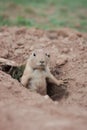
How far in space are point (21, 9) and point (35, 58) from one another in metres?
9.21

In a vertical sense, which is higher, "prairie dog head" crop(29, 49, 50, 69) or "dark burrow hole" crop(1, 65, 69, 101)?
"prairie dog head" crop(29, 49, 50, 69)

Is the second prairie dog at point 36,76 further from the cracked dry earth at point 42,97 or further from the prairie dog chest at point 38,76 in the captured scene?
the cracked dry earth at point 42,97

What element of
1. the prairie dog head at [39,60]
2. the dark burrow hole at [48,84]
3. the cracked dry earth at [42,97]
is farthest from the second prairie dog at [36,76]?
the cracked dry earth at [42,97]

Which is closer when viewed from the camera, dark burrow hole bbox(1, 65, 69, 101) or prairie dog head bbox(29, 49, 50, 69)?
prairie dog head bbox(29, 49, 50, 69)

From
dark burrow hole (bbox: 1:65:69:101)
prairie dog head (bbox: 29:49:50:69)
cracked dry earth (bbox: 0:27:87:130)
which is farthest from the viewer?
dark burrow hole (bbox: 1:65:69:101)

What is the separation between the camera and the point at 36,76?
8.77 m

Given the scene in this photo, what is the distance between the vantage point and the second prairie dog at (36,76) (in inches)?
341

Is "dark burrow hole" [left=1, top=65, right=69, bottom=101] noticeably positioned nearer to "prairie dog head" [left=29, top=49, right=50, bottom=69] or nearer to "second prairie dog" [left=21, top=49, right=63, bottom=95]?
"second prairie dog" [left=21, top=49, right=63, bottom=95]

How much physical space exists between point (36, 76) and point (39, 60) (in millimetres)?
464

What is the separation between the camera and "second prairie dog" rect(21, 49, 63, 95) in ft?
28.5

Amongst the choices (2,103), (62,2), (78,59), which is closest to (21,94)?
(2,103)

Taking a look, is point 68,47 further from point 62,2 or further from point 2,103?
point 62,2

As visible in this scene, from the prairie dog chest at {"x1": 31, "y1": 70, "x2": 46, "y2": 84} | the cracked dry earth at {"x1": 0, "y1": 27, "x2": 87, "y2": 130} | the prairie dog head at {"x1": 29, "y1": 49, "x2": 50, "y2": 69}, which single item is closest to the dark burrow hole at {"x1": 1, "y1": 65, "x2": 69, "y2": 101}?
the cracked dry earth at {"x1": 0, "y1": 27, "x2": 87, "y2": 130}

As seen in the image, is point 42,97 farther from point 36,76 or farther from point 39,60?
point 36,76
